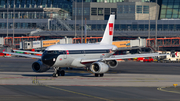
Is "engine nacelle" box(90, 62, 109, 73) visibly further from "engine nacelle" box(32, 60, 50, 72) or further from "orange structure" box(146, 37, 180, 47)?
"orange structure" box(146, 37, 180, 47)

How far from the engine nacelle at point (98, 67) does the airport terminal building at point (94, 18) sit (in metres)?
87.0

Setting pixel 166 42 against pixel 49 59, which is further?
pixel 166 42

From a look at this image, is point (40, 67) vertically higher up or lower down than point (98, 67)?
lower down

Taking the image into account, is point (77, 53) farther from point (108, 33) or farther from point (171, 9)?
point (171, 9)

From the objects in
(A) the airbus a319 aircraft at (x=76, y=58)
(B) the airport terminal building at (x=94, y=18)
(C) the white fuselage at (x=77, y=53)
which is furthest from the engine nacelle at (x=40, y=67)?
(B) the airport terminal building at (x=94, y=18)

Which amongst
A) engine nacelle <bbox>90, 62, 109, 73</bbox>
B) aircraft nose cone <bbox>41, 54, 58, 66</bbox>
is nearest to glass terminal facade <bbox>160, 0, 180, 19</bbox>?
engine nacelle <bbox>90, 62, 109, 73</bbox>

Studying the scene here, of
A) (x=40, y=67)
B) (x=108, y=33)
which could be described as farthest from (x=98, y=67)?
(x=108, y=33)

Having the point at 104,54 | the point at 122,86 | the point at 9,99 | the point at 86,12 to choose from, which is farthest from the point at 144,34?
the point at 9,99

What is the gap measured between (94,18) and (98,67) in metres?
108

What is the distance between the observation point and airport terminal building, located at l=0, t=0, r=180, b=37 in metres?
136

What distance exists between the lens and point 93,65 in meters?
44.7

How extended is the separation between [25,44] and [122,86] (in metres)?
74.4

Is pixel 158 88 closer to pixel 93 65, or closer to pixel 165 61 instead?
pixel 93 65

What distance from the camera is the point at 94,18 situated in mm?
151125
